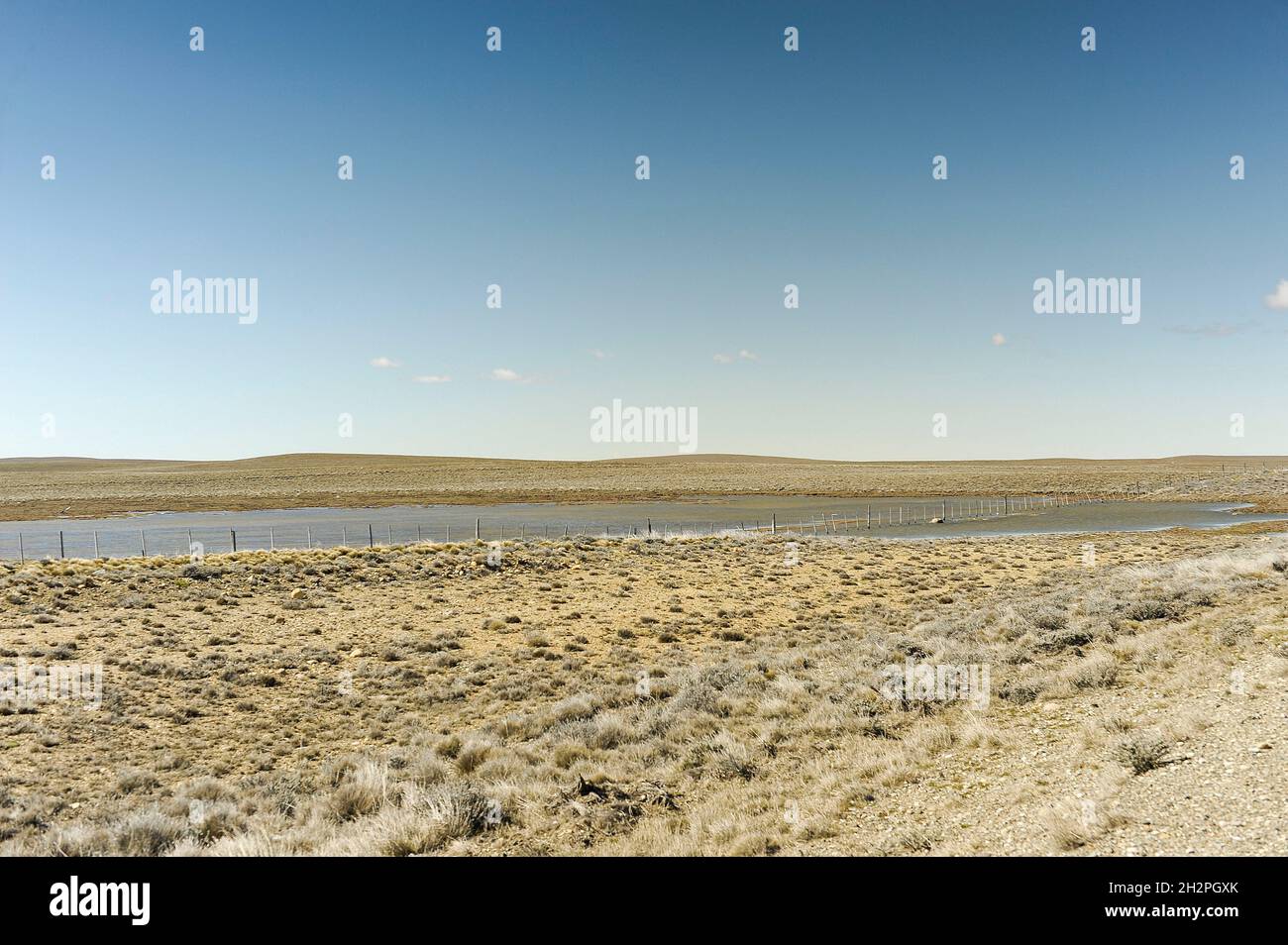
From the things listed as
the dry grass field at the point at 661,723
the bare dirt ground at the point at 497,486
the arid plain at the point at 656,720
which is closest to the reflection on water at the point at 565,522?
the bare dirt ground at the point at 497,486

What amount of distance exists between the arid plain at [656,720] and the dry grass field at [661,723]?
0.06 meters

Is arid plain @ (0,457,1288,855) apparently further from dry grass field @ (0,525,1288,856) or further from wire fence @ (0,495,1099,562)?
wire fence @ (0,495,1099,562)

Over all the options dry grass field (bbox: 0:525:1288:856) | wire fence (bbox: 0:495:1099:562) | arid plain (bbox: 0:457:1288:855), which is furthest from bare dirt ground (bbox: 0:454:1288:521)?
dry grass field (bbox: 0:525:1288:856)

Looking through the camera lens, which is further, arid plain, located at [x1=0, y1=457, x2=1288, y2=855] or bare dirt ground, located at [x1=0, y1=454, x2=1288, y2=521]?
bare dirt ground, located at [x1=0, y1=454, x2=1288, y2=521]

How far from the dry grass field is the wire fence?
20.5 metres

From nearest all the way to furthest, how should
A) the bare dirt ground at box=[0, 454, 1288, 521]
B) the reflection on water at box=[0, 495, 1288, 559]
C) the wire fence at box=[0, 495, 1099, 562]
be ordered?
the wire fence at box=[0, 495, 1099, 562]
the reflection on water at box=[0, 495, 1288, 559]
the bare dirt ground at box=[0, 454, 1288, 521]

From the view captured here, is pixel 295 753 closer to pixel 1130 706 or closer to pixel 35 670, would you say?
pixel 35 670

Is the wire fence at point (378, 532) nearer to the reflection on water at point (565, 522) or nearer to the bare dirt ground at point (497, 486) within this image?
the reflection on water at point (565, 522)

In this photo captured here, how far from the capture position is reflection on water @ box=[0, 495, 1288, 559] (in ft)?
163

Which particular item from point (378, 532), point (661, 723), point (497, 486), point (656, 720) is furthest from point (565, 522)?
point (497, 486)

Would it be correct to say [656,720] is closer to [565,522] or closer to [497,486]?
[565,522]

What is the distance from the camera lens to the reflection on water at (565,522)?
49.8m

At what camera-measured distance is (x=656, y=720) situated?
1162 centimetres

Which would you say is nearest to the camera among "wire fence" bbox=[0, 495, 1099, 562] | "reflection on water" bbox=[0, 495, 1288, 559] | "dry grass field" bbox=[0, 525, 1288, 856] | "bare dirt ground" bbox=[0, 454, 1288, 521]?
"dry grass field" bbox=[0, 525, 1288, 856]
